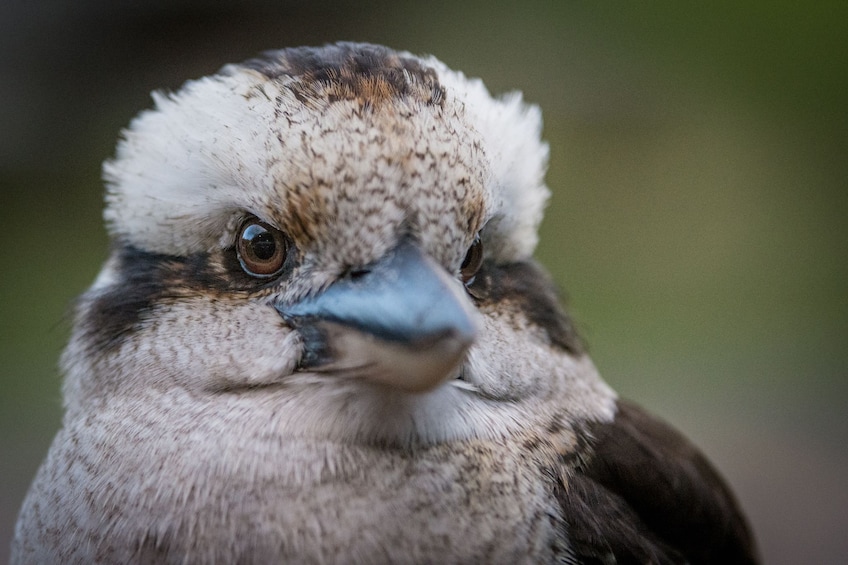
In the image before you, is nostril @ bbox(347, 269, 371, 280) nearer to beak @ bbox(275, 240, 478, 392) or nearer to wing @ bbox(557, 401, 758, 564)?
beak @ bbox(275, 240, 478, 392)

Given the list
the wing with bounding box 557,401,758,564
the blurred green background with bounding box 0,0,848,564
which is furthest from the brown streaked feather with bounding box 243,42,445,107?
the blurred green background with bounding box 0,0,848,564

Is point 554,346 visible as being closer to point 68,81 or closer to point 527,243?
point 527,243

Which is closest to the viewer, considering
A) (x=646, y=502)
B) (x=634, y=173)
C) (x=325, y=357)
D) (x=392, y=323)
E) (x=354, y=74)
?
(x=392, y=323)

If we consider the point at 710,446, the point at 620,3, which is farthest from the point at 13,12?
the point at 710,446

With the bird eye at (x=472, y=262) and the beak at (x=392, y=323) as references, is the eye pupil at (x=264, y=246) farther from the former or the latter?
the bird eye at (x=472, y=262)

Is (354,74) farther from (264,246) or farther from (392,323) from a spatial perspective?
(392,323)

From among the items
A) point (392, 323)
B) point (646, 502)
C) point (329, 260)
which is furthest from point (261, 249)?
point (646, 502)

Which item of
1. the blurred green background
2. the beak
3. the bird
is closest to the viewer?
the beak
